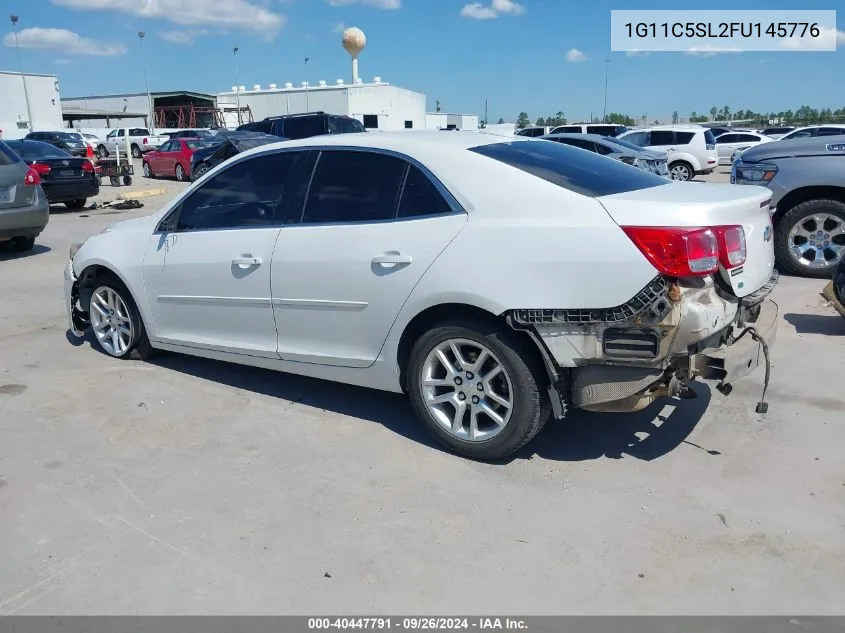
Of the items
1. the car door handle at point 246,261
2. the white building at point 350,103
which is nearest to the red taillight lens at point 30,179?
the car door handle at point 246,261

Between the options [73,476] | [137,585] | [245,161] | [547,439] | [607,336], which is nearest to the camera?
[137,585]

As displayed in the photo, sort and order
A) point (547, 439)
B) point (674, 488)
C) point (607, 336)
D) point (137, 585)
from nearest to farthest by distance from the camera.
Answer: point (137, 585) < point (607, 336) < point (674, 488) < point (547, 439)

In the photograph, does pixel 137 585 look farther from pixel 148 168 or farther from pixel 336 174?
pixel 148 168

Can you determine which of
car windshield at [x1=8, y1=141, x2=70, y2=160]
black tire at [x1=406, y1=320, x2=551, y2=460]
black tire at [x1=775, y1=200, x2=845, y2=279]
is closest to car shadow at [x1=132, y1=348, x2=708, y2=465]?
black tire at [x1=406, y1=320, x2=551, y2=460]

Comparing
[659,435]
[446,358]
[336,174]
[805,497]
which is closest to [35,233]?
[336,174]

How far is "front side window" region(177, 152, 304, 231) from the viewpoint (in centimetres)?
438

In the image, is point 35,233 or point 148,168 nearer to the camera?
point 35,233

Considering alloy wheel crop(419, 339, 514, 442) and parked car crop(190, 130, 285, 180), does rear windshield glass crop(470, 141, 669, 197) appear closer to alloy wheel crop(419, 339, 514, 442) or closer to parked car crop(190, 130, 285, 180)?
alloy wheel crop(419, 339, 514, 442)

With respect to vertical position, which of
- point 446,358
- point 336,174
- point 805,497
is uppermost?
point 336,174

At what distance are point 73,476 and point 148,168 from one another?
2355 cm

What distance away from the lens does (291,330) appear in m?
4.28

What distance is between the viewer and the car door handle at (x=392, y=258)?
369 centimetres

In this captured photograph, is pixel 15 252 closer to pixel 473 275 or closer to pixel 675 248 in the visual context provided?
pixel 473 275
